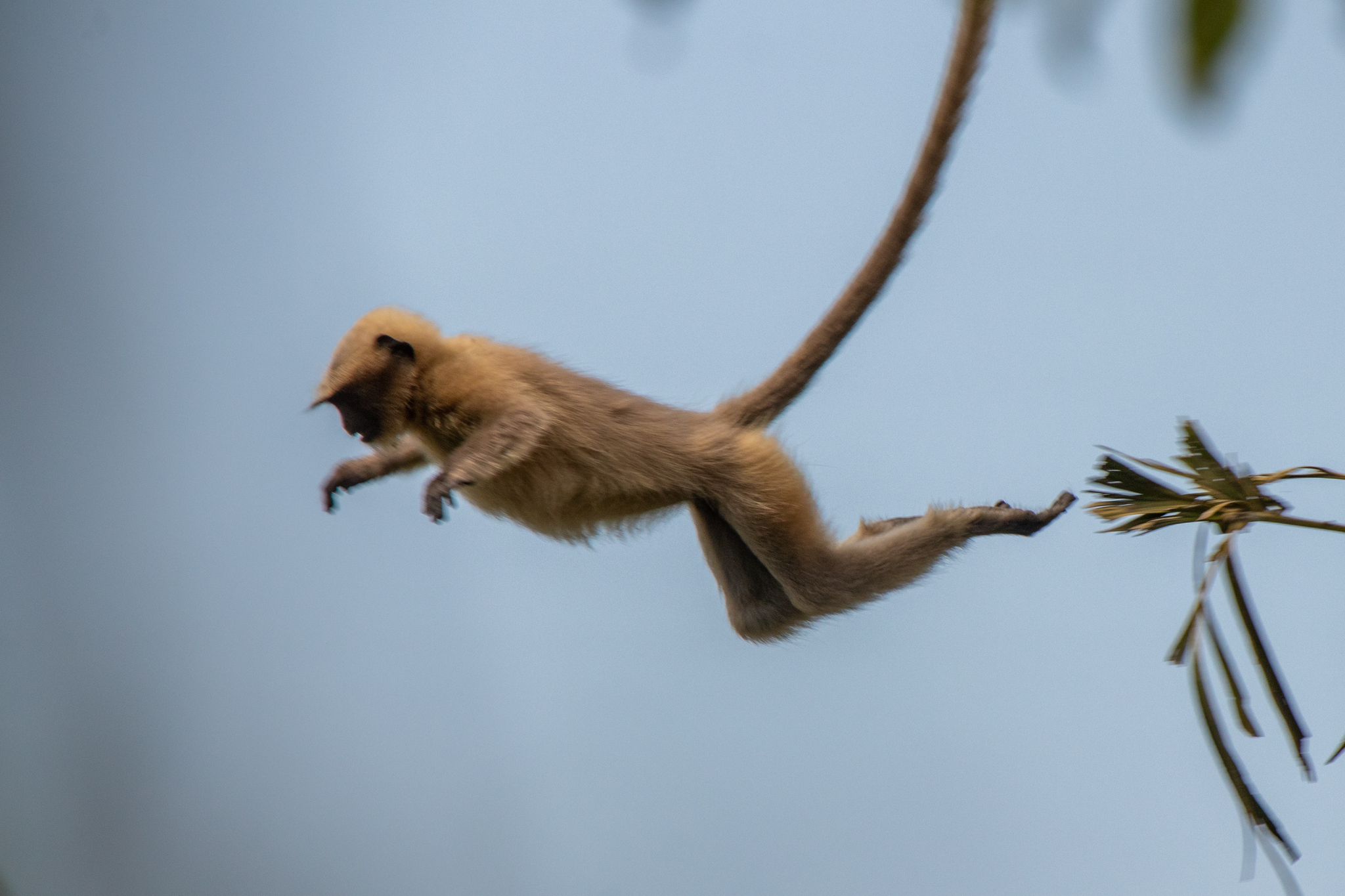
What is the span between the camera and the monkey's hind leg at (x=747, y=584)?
3240 millimetres

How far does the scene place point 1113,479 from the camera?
2752 mm

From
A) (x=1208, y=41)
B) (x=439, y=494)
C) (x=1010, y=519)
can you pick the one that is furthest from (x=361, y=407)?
(x=1208, y=41)

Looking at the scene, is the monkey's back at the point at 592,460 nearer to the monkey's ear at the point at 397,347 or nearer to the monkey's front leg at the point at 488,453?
the monkey's front leg at the point at 488,453

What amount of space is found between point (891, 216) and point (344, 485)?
5.73 feet

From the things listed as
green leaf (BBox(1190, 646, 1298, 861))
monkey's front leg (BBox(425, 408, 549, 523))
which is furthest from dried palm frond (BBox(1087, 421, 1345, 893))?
monkey's front leg (BBox(425, 408, 549, 523))

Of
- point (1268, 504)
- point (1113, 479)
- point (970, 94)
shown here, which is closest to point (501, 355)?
Answer: point (970, 94)

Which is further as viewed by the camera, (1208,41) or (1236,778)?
(1236,778)

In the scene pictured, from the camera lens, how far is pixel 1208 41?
427 millimetres

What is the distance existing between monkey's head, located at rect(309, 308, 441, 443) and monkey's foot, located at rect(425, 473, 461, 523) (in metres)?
0.51

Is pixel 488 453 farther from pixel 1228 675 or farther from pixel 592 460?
pixel 1228 675

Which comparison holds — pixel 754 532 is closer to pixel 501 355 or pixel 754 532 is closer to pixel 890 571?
pixel 890 571

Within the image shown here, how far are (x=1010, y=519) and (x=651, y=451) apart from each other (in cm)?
105

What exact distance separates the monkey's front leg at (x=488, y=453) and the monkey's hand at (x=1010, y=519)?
1242mm

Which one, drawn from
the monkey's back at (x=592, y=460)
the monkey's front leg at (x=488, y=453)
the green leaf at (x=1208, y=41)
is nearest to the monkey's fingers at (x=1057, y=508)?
the monkey's back at (x=592, y=460)
